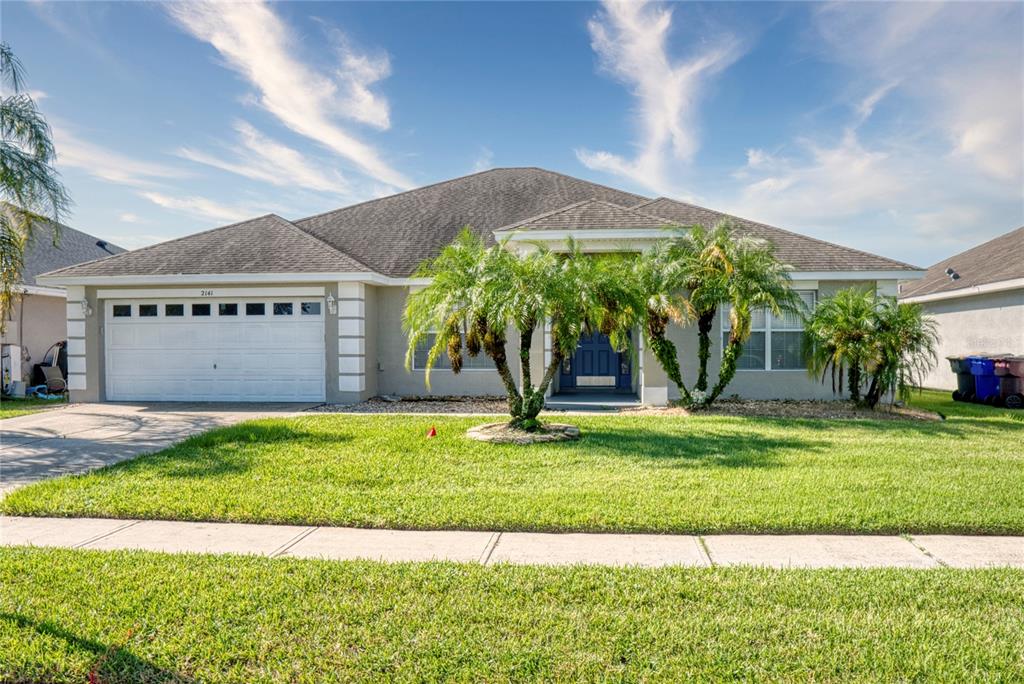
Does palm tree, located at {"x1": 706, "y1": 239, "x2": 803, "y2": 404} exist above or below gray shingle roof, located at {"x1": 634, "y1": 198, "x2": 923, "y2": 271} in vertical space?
below

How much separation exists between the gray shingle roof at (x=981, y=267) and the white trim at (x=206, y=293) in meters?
18.0

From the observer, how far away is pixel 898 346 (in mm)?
11648

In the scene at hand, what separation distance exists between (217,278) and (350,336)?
349 centimetres

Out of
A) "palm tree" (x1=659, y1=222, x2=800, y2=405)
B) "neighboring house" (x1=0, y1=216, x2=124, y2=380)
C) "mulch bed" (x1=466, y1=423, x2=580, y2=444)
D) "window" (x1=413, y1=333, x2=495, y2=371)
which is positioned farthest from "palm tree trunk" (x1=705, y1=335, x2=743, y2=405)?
"neighboring house" (x1=0, y1=216, x2=124, y2=380)

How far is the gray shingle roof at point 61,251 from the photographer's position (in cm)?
2019

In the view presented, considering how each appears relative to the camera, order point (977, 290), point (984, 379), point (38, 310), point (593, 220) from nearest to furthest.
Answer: point (593, 220)
point (984, 379)
point (977, 290)
point (38, 310)

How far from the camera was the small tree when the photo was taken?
9164 millimetres

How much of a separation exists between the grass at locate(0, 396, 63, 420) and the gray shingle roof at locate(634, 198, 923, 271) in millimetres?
15619

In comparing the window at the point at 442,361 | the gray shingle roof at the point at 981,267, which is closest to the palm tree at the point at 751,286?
the window at the point at 442,361

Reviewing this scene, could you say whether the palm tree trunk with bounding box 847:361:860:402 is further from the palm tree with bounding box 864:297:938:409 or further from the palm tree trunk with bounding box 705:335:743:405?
the palm tree trunk with bounding box 705:335:743:405

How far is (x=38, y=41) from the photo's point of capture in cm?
1145

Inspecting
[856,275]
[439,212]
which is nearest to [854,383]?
[856,275]

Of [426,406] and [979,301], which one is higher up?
[979,301]

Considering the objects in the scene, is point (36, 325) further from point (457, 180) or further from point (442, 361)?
point (457, 180)
